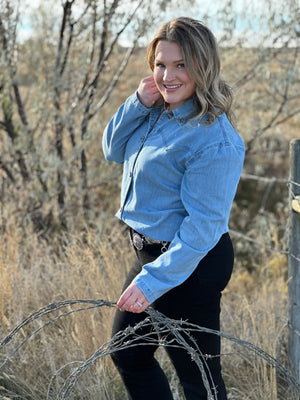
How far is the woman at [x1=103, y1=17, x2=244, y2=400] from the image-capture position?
1.78 m

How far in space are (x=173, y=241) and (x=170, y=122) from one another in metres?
0.46

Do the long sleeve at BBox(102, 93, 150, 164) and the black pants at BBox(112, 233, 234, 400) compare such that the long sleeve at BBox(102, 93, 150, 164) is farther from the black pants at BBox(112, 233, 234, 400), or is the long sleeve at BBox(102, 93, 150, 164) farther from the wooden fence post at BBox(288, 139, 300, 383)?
the wooden fence post at BBox(288, 139, 300, 383)

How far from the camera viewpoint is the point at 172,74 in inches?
73.4

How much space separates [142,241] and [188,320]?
344mm

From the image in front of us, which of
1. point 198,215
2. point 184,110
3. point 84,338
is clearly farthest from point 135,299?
point 84,338

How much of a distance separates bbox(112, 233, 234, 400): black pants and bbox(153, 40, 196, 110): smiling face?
1.84 feet

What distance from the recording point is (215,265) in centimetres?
192

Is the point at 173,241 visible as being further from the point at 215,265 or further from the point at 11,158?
the point at 11,158

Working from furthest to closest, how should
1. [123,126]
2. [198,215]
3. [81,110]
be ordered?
1. [81,110]
2. [123,126]
3. [198,215]

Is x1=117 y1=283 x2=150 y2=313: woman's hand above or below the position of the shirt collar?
below

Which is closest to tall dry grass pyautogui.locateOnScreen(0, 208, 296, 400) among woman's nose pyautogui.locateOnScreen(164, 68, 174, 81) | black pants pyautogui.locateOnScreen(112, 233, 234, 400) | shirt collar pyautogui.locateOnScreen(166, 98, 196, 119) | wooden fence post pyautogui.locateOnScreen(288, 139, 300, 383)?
wooden fence post pyautogui.locateOnScreen(288, 139, 300, 383)

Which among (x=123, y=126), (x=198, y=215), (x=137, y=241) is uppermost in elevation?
(x=123, y=126)

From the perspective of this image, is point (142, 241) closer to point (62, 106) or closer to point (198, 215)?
point (198, 215)

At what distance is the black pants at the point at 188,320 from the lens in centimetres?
192
